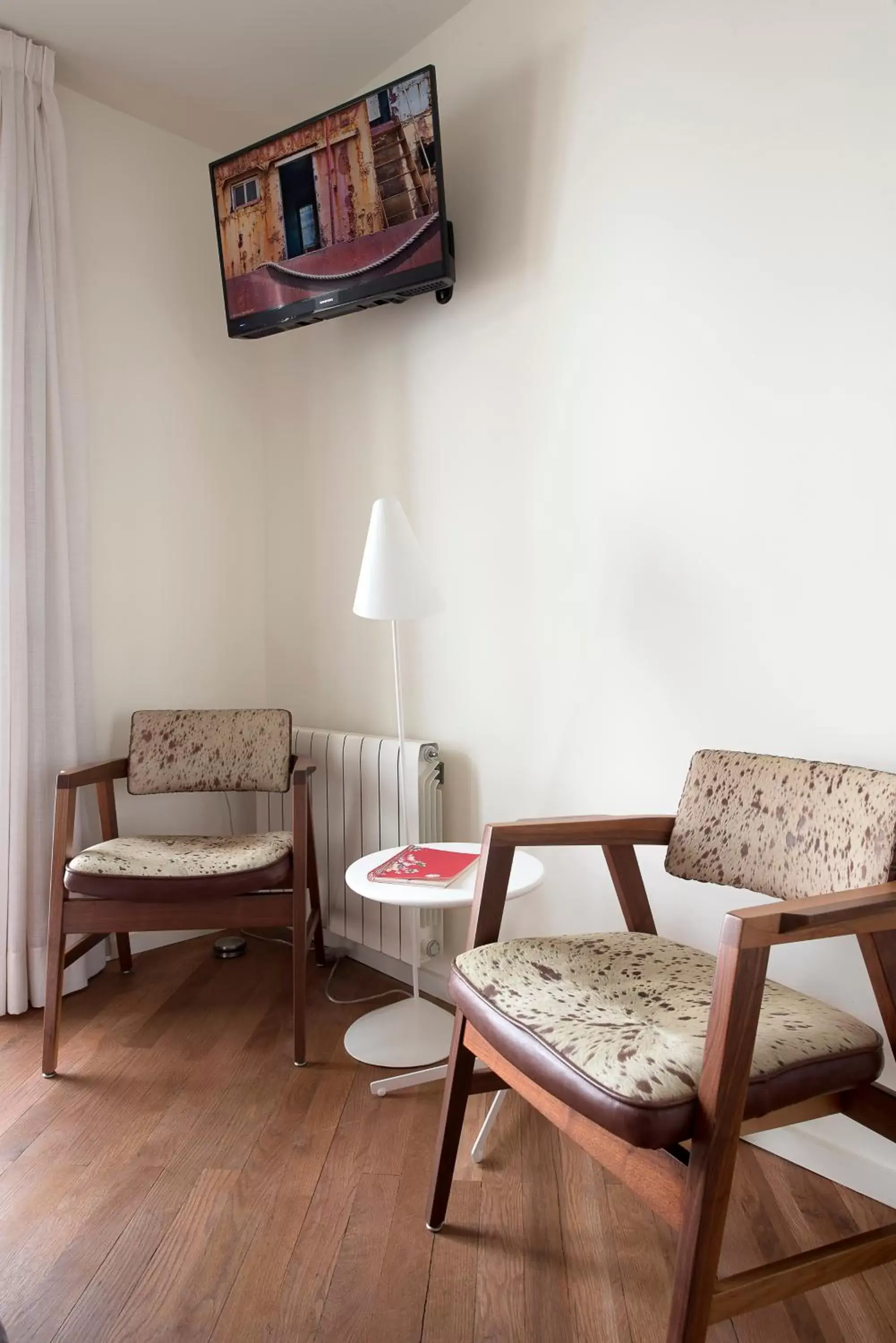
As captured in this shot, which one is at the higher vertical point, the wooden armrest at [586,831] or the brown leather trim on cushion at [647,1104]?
the wooden armrest at [586,831]

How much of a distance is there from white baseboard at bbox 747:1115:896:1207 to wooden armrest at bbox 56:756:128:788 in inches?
68.3

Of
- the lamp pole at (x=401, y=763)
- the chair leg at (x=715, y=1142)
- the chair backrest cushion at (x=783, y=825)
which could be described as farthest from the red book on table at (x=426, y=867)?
the chair leg at (x=715, y=1142)

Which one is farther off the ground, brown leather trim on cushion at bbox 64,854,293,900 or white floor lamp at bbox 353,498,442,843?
white floor lamp at bbox 353,498,442,843

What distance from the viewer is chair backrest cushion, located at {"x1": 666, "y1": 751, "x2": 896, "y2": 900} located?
1321mm

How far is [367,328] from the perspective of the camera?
273cm

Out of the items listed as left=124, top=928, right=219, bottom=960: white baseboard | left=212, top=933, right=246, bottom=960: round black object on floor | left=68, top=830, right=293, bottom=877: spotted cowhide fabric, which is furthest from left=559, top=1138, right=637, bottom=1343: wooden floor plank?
left=124, top=928, right=219, bottom=960: white baseboard

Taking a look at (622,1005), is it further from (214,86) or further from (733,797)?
(214,86)

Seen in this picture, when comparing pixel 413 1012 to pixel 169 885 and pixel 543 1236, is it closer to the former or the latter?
pixel 169 885

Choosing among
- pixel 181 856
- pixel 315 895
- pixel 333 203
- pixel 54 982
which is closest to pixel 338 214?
pixel 333 203

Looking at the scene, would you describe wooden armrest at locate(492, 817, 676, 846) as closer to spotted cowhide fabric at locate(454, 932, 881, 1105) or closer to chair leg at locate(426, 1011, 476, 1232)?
spotted cowhide fabric at locate(454, 932, 881, 1105)

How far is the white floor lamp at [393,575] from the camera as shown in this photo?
2.10 meters

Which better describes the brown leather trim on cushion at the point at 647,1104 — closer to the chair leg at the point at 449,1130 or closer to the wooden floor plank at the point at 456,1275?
the chair leg at the point at 449,1130

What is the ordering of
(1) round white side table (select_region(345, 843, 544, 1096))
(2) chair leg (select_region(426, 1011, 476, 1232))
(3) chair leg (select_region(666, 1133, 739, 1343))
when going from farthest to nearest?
1. (1) round white side table (select_region(345, 843, 544, 1096))
2. (2) chair leg (select_region(426, 1011, 476, 1232))
3. (3) chair leg (select_region(666, 1133, 739, 1343))

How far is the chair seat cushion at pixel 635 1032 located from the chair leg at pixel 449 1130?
14cm
